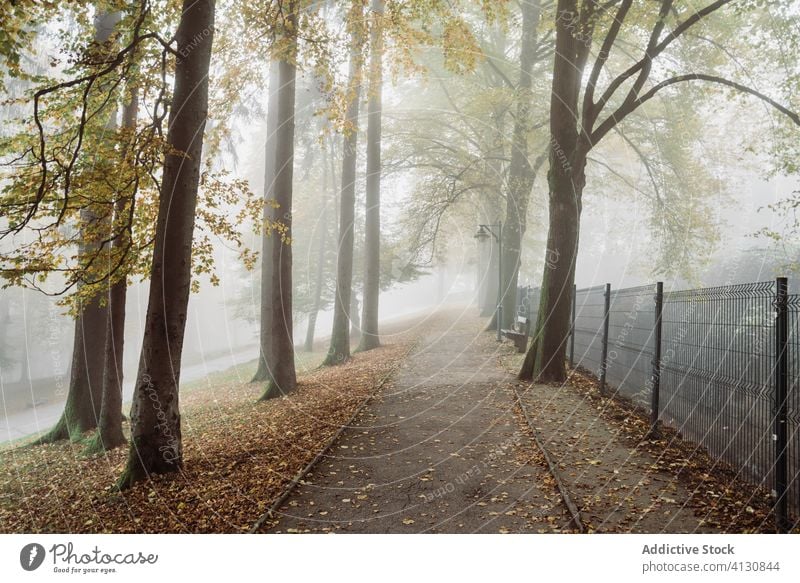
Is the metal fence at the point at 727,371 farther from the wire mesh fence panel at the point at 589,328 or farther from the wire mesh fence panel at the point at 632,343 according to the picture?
the wire mesh fence panel at the point at 589,328

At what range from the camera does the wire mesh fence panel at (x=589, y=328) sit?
10.6m

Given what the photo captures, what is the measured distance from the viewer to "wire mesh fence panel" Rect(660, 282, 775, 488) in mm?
4590

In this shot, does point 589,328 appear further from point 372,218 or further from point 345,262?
point 372,218

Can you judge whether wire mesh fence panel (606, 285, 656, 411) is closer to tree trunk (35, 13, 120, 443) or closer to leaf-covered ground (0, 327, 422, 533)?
leaf-covered ground (0, 327, 422, 533)

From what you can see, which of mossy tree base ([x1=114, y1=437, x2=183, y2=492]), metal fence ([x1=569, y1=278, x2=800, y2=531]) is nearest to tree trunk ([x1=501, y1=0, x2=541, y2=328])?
metal fence ([x1=569, y1=278, x2=800, y2=531])

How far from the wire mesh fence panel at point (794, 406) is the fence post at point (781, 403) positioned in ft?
0.14

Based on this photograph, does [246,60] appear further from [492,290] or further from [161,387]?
[492,290]

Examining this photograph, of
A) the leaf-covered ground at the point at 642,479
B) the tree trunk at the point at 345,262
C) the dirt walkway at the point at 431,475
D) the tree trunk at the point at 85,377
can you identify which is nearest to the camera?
the leaf-covered ground at the point at 642,479

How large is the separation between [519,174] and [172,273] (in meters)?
14.0

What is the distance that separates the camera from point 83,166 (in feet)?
20.1

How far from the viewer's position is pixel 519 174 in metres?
17.5

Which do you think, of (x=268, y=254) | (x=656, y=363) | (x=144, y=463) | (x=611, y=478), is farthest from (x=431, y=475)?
(x=268, y=254)

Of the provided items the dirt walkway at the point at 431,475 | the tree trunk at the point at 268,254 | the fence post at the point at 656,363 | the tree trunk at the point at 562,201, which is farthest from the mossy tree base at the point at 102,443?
the fence post at the point at 656,363

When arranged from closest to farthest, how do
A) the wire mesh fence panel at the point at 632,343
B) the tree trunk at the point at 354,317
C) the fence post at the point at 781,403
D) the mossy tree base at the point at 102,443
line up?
the fence post at the point at 781,403, the wire mesh fence panel at the point at 632,343, the mossy tree base at the point at 102,443, the tree trunk at the point at 354,317
